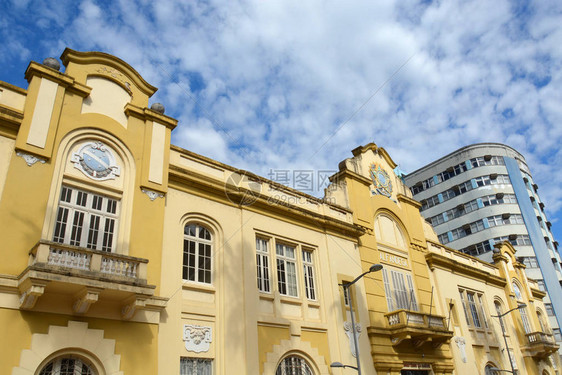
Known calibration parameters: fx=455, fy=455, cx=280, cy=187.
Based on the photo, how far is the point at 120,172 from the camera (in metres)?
14.8

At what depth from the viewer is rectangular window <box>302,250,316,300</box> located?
725 inches

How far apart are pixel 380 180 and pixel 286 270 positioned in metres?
9.85

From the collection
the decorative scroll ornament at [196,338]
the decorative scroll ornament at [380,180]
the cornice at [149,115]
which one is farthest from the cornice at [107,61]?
the decorative scroll ornament at [380,180]

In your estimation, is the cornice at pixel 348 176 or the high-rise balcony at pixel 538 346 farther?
the high-rise balcony at pixel 538 346

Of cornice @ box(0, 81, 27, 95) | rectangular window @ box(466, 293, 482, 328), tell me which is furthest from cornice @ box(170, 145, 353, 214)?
rectangular window @ box(466, 293, 482, 328)

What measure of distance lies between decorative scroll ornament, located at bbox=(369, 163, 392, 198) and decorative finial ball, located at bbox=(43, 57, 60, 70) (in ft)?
53.0

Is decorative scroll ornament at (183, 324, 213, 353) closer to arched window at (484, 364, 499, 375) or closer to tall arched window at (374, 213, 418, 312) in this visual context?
tall arched window at (374, 213, 418, 312)

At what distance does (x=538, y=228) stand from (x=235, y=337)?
50655 millimetres

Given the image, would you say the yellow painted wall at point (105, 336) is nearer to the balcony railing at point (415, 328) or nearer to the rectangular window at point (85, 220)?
the rectangular window at point (85, 220)

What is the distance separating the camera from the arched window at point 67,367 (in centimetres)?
1129

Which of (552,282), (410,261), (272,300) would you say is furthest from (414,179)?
(272,300)

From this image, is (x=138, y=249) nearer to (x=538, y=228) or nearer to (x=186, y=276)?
(x=186, y=276)

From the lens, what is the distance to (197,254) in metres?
15.6

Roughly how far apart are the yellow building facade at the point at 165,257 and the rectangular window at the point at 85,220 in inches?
1.6
